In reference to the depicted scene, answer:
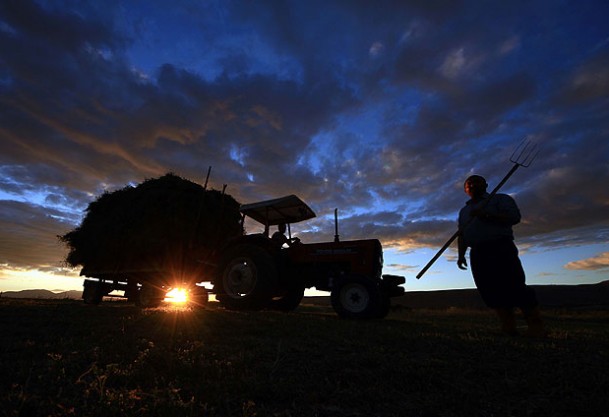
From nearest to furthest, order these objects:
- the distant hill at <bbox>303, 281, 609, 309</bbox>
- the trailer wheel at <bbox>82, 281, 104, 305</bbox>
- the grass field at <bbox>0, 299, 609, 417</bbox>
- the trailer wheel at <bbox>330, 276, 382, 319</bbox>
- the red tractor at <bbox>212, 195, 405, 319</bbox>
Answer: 1. the grass field at <bbox>0, 299, 609, 417</bbox>
2. the trailer wheel at <bbox>330, 276, 382, 319</bbox>
3. the red tractor at <bbox>212, 195, 405, 319</bbox>
4. the trailer wheel at <bbox>82, 281, 104, 305</bbox>
5. the distant hill at <bbox>303, 281, 609, 309</bbox>

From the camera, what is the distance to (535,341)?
4.55 metres

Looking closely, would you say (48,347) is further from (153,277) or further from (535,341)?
(153,277)

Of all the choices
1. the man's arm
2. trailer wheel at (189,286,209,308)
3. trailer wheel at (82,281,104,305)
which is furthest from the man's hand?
trailer wheel at (82,281,104,305)

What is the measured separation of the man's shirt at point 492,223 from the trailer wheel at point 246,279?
4310 mm

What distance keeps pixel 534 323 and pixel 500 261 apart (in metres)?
0.88

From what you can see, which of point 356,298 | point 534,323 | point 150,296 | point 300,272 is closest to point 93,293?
point 150,296

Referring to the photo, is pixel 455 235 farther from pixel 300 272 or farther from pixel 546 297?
pixel 546 297

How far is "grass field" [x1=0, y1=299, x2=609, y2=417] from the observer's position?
2166 millimetres

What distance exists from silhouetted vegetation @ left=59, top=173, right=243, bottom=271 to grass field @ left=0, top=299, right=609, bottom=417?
5.63 meters

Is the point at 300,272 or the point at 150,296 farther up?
the point at 300,272

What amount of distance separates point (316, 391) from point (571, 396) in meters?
1.67

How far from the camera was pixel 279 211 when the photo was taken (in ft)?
32.2

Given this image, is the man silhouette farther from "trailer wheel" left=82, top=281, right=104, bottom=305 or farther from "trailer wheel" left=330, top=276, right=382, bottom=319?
"trailer wheel" left=82, top=281, right=104, bottom=305

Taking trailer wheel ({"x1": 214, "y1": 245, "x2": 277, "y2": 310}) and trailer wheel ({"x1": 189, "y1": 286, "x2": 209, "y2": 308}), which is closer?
trailer wheel ({"x1": 214, "y1": 245, "x2": 277, "y2": 310})
